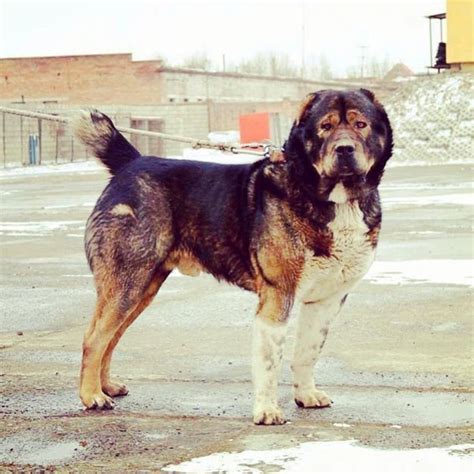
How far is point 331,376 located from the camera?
7.07 meters

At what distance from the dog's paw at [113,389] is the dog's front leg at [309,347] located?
98 centimetres

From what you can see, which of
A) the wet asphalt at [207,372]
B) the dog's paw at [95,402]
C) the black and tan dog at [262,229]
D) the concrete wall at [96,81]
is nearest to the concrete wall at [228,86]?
the concrete wall at [96,81]

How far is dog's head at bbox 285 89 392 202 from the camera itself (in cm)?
559

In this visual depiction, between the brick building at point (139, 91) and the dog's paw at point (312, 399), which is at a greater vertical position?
the brick building at point (139, 91)

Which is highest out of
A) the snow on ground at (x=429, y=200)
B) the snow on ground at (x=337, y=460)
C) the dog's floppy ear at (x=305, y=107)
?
the dog's floppy ear at (x=305, y=107)

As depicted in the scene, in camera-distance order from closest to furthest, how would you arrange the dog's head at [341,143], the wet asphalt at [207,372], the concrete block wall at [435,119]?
the wet asphalt at [207,372]
the dog's head at [341,143]
the concrete block wall at [435,119]

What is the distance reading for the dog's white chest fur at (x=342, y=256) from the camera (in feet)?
19.4

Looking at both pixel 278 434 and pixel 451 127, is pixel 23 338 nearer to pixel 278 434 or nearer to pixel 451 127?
pixel 278 434

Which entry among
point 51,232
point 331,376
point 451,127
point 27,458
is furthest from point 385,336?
point 451,127

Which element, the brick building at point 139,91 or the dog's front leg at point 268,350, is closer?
the dog's front leg at point 268,350

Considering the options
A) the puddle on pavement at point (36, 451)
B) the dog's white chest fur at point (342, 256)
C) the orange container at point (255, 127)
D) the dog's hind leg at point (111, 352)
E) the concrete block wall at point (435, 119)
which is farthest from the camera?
the orange container at point (255, 127)

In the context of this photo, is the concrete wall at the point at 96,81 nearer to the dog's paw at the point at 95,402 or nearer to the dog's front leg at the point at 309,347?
the dog's front leg at the point at 309,347

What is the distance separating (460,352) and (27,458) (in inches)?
133

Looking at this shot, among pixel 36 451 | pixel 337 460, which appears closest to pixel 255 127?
pixel 36 451
